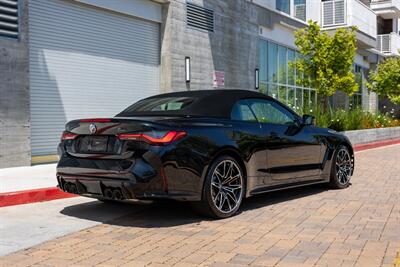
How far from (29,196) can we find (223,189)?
2935 mm

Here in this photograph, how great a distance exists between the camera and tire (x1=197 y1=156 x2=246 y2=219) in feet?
19.5

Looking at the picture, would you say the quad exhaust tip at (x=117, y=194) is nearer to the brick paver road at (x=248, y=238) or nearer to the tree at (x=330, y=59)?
the brick paver road at (x=248, y=238)

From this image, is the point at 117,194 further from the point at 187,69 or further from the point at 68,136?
the point at 187,69

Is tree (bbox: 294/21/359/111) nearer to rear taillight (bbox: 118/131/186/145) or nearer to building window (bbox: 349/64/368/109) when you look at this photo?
rear taillight (bbox: 118/131/186/145)

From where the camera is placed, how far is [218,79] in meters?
17.6

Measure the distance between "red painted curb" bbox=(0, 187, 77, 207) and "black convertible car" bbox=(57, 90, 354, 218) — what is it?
50.9 inches

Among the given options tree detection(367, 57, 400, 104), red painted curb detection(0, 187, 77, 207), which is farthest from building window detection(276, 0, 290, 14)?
red painted curb detection(0, 187, 77, 207)

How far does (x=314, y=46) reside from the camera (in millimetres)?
18781

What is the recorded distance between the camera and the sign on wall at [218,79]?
17359mm

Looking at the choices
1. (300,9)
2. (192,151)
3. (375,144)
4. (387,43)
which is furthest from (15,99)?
(387,43)

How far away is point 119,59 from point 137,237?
9188 mm

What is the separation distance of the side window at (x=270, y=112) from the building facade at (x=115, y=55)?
5.41 metres

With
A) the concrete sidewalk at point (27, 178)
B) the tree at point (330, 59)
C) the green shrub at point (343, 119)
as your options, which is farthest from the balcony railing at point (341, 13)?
the concrete sidewalk at point (27, 178)

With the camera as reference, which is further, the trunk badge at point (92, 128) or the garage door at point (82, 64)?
the garage door at point (82, 64)
